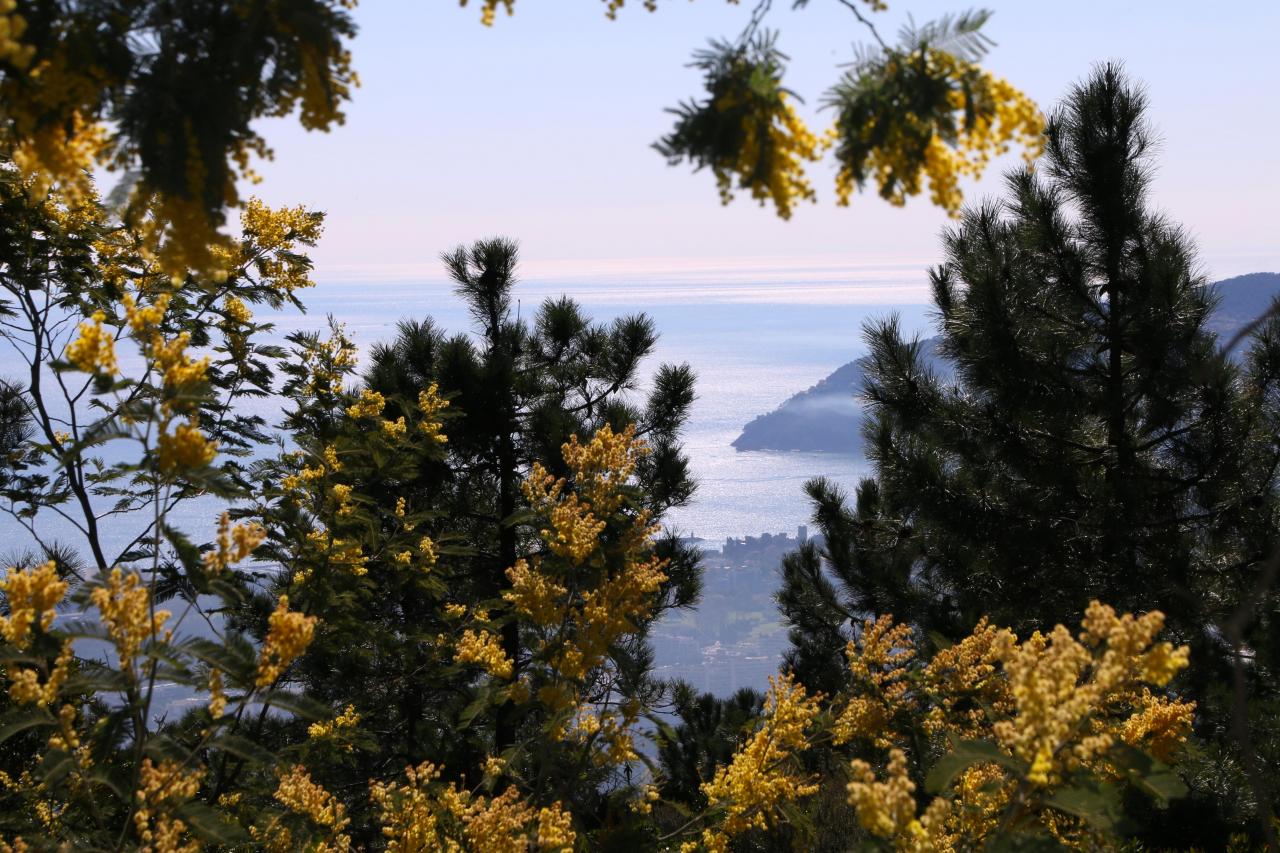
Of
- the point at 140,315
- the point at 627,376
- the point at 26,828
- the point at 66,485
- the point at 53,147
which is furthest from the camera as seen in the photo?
the point at 627,376

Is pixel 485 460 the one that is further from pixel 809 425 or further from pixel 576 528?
pixel 809 425

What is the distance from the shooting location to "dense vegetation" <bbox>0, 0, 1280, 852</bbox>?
176cm

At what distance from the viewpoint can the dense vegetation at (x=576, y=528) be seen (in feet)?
5.76

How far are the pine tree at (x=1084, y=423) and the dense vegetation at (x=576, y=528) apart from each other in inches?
1.7

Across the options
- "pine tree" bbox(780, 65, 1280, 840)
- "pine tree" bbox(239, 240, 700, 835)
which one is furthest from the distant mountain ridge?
"pine tree" bbox(780, 65, 1280, 840)

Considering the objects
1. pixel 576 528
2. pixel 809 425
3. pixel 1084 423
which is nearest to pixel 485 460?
pixel 1084 423

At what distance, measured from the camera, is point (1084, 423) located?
32.6 feet

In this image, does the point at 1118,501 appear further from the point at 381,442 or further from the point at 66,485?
the point at 66,485

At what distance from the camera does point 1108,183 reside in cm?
941

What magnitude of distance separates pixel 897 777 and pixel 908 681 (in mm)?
1739

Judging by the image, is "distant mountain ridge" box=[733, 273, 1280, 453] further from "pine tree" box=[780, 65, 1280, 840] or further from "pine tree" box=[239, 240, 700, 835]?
"pine tree" box=[780, 65, 1280, 840]

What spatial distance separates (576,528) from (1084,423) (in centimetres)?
805

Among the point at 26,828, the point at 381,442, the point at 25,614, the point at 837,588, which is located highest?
the point at 381,442

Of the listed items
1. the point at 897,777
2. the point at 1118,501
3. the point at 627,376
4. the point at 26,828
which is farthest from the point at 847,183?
the point at 627,376
